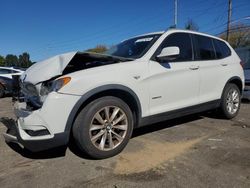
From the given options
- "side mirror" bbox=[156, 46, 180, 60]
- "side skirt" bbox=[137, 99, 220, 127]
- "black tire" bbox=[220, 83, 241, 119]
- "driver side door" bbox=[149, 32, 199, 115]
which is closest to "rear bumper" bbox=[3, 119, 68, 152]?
"side skirt" bbox=[137, 99, 220, 127]

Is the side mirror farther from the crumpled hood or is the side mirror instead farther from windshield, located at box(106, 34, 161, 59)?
the crumpled hood

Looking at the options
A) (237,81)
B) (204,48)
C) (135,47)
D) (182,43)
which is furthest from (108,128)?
(237,81)

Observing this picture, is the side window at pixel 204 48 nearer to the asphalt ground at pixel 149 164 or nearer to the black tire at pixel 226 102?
the black tire at pixel 226 102

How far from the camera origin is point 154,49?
430 cm

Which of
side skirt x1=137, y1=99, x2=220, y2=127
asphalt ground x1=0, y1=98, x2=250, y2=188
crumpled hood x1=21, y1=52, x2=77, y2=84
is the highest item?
crumpled hood x1=21, y1=52, x2=77, y2=84

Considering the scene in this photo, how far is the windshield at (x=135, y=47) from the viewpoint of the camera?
438cm

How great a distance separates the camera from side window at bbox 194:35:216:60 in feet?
16.6

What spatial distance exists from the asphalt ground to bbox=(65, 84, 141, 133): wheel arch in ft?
1.72

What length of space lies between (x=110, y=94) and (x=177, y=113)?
1372 millimetres

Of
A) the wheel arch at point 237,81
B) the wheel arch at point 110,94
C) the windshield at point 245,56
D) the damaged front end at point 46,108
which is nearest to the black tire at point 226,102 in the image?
the wheel arch at point 237,81

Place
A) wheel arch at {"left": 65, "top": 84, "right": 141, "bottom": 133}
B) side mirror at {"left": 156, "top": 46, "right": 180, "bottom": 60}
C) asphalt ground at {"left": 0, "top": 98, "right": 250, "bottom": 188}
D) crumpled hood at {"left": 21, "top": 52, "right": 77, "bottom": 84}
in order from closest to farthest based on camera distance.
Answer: asphalt ground at {"left": 0, "top": 98, "right": 250, "bottom": 188}
wheel arch at {"left": 65, "top": 84, "right": 141, "bottom": 133}
crumpled hood at {"left": 21, "top": 52, "right": 77, "bottom": 84}
side mirror at {"left": 156, "top": 46, "right": 180, "bottom": 60}

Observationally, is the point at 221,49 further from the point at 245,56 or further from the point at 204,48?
the point at 245,56

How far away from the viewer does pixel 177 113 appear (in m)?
4.59

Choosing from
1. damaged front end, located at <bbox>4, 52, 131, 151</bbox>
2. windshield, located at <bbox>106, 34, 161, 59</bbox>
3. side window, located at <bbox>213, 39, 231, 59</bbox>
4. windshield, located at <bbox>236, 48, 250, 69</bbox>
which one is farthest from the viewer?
windshield, located at <bbox>236, 48, 250, 69</bbox>
